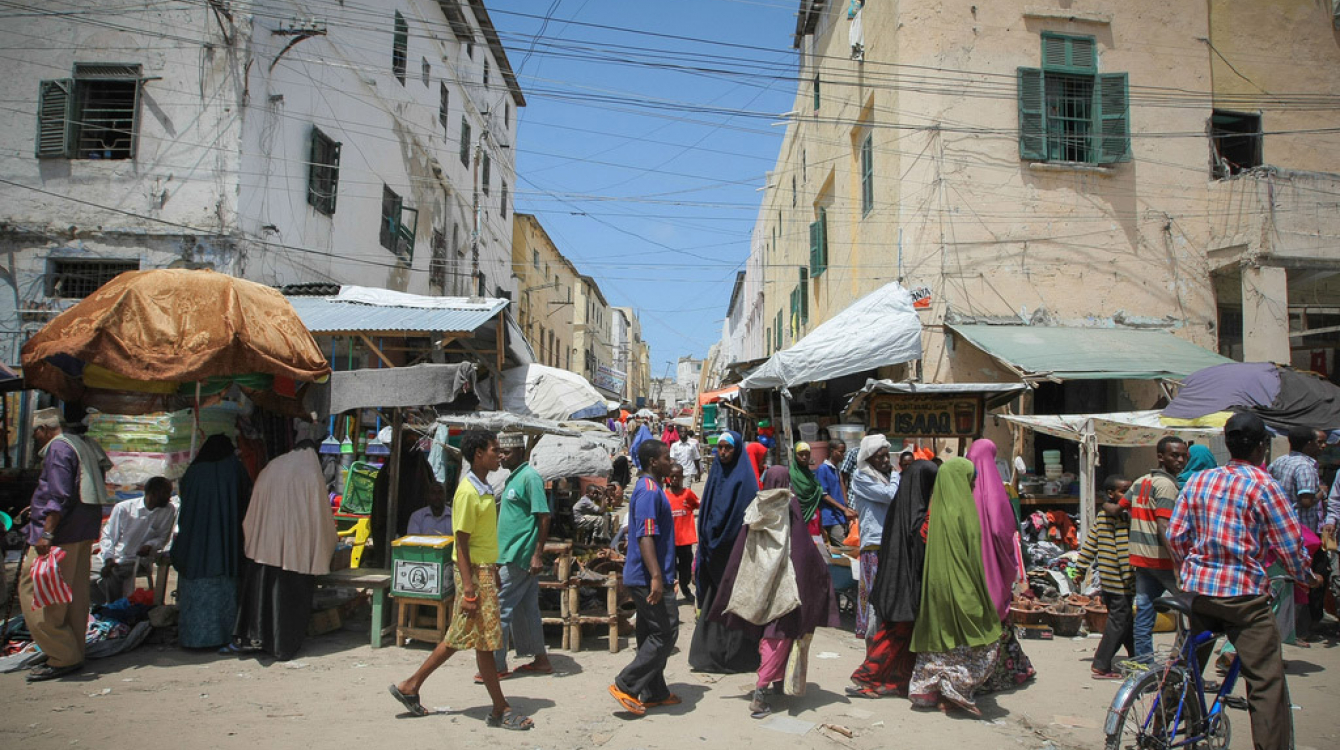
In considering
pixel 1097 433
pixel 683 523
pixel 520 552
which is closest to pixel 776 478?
pixel 683 523

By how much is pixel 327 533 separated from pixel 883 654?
14.2ft

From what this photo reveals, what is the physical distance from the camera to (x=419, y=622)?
6484 mm

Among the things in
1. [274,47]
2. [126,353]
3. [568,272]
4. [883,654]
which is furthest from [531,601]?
[568,272]

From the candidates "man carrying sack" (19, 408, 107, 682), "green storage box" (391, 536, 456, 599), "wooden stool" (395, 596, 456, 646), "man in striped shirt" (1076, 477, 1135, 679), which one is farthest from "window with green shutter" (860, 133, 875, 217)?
"man carrying sack" (19, 408, 107, 682)

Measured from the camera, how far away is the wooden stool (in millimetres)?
6191

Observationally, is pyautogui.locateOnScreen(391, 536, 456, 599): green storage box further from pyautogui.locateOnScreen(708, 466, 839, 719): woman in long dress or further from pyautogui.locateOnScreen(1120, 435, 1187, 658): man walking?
pyautogui.locateOnScreen(1120, 435, 1187, 658): man walking

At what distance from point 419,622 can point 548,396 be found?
7374 mm

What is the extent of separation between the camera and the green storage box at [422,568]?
616 cm

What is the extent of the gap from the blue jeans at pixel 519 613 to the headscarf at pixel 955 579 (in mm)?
2666

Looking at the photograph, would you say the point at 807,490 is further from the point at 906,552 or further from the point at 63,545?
the point at 63,545

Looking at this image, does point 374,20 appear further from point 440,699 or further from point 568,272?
point 568,272

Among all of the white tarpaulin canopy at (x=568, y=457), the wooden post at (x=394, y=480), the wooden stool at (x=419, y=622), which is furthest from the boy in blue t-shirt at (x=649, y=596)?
the white tarpaulin canopy at (x=568, y=457)

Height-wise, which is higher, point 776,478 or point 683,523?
point 776,478

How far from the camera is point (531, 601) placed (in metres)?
5.71
